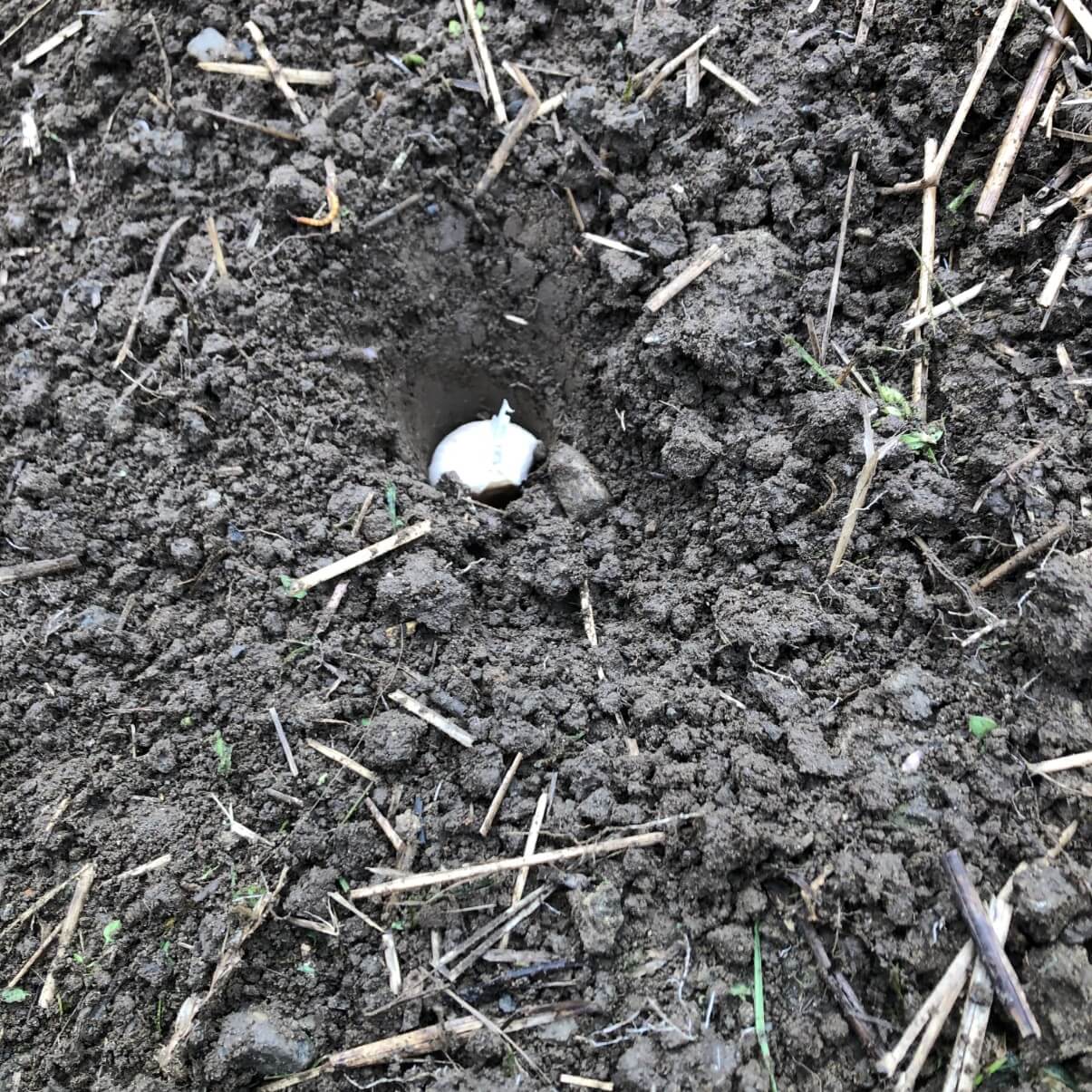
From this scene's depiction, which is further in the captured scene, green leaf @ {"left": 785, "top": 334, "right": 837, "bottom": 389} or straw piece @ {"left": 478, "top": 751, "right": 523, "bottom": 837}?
green leaf @ {"left": 785, "top": 334, "right": 837, "bottom": 389}

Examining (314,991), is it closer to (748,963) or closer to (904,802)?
(748,963)

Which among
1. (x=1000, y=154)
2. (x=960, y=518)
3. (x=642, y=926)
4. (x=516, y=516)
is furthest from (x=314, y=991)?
(x=1000, y=154)

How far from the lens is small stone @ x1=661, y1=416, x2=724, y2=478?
1.98 metres

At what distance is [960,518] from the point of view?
1735mm

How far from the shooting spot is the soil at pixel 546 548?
157 cm

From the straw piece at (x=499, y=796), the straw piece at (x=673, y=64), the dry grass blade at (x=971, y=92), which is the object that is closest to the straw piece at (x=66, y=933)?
the straw piece at (x=499, y=796)

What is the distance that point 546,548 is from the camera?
2.08m

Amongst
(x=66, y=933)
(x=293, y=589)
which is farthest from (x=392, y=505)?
(x=66, y=933)

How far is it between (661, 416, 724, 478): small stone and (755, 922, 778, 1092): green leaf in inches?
42.3

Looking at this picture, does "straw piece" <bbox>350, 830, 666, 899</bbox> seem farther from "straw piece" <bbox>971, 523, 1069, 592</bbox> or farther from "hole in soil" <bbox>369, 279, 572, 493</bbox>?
"hole in soil" <bbox>369, 279, 572, 493</bbox>

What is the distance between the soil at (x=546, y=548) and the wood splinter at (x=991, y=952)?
28mm

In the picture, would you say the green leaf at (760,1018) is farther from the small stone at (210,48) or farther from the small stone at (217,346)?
the small stone at (210,48)

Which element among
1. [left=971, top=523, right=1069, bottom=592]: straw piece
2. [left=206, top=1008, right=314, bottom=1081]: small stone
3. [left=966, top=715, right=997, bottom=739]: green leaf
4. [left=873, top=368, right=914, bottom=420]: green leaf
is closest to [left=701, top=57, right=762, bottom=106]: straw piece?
[left=873, top=368, right=914, bottom=420]: green leaf

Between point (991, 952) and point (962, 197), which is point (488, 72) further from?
point (991, 952)
